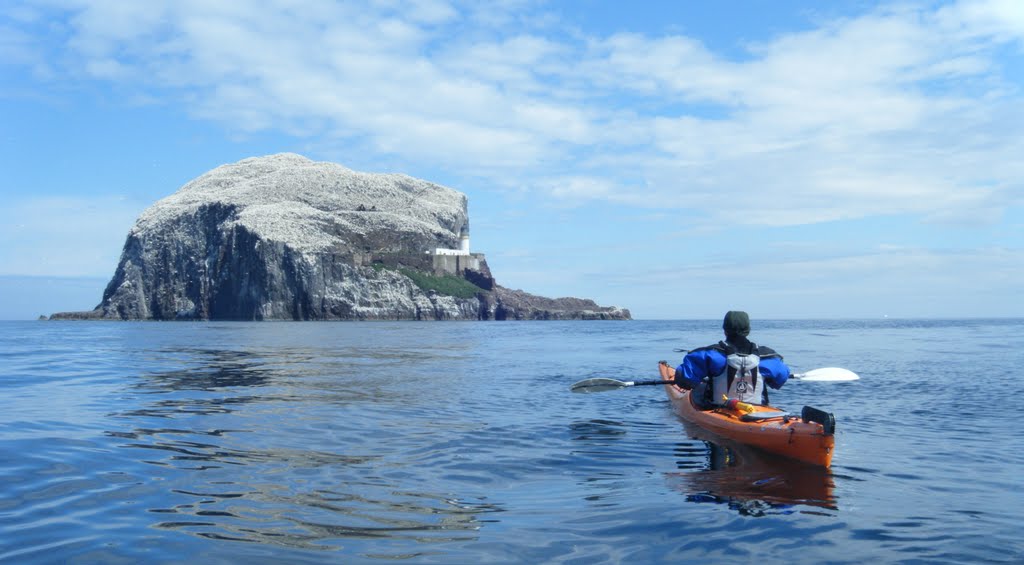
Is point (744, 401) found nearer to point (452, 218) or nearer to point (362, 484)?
point (362, 484)

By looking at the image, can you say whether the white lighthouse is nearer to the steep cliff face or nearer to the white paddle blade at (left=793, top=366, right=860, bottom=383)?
the steep cliff face

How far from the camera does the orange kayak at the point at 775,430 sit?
9.24 meters

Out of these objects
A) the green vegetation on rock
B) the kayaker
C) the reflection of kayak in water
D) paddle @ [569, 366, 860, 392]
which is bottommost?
the reflection of kayak in water

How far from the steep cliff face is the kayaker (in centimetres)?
11845

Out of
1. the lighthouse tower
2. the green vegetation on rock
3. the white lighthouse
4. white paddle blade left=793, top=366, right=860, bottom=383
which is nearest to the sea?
white paddle blade left=793, top=366, right=860, bottom=383

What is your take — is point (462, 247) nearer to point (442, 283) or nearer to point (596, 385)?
point (442, 283)

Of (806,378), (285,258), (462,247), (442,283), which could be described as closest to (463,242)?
(462,247)

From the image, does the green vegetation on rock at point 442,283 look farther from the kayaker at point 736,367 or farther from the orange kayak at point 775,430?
the orange kayak at point 775,430

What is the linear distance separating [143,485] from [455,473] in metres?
3.64

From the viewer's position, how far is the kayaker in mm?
11508

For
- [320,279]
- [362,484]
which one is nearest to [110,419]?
[362,484]

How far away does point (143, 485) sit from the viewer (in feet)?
26.2

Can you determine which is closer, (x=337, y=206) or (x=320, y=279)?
(x=320, y=279)

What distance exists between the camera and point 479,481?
8688 mm
